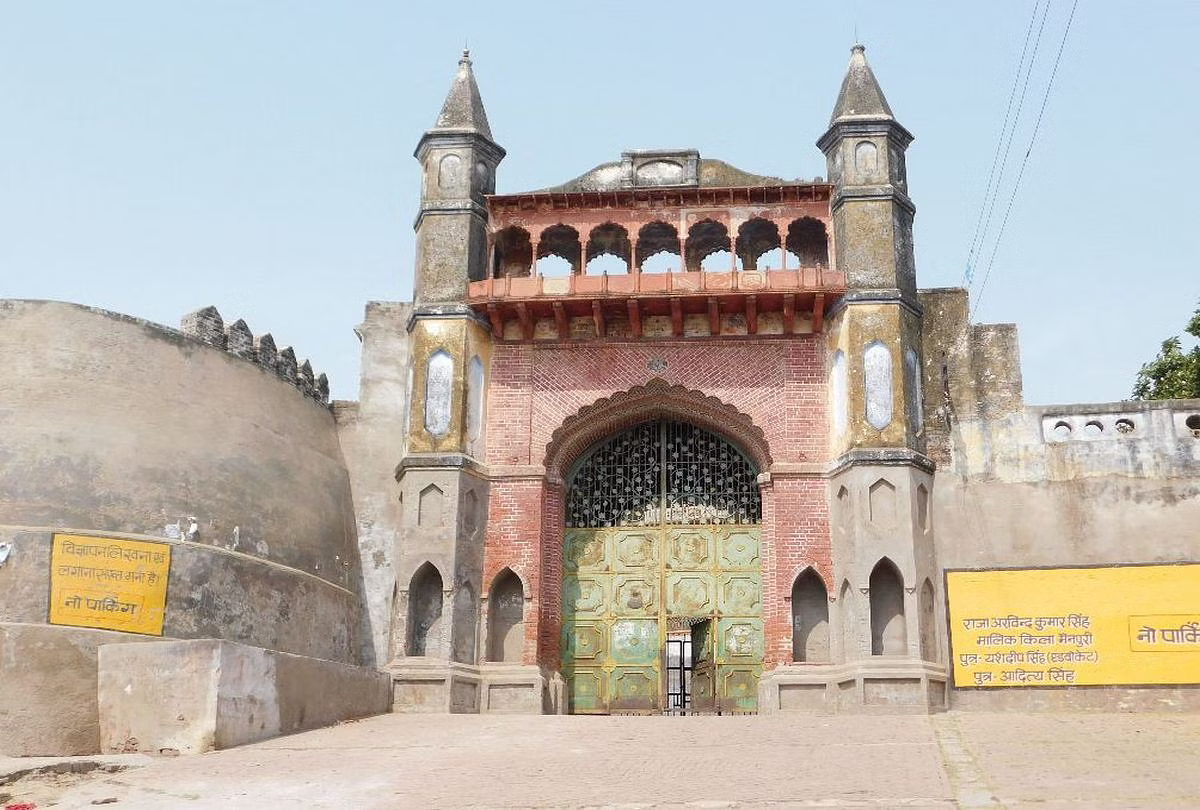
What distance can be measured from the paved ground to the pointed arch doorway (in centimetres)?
341

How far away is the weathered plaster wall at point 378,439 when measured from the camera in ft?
62.3

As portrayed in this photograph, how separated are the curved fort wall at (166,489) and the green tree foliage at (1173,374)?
15.4 metres

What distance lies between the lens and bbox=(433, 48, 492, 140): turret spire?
19531 mm

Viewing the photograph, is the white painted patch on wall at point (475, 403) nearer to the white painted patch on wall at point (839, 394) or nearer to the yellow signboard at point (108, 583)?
Result: the yellow signboard at point (108, 583)

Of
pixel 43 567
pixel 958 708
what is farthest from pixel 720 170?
pixel 43 567

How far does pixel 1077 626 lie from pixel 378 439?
1029 centimetres

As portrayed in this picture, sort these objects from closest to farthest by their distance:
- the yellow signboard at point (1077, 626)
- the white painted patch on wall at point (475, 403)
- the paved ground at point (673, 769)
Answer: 1. the paved ground at point (673, 769)
2. the yellow signboard at point (1077, 626)
3. the white painted patch on wall at point (475, 403)

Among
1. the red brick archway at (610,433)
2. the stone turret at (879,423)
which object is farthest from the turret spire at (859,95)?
the red brick archway at (610,433)

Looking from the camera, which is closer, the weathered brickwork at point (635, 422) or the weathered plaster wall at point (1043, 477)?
the weathered plaster wall at point (1043, 477)

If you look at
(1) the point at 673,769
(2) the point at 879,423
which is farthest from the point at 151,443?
(2) the point at 879,423

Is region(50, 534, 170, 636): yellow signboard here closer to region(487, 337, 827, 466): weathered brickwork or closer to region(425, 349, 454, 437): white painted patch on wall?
region(425, 349, 454, 437): white painted patch on wall

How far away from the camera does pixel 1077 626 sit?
16578mm

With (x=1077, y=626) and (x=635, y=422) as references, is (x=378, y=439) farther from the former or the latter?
(x=1077, y=626)

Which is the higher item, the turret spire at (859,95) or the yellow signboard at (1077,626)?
the turret spire at (859,95)
